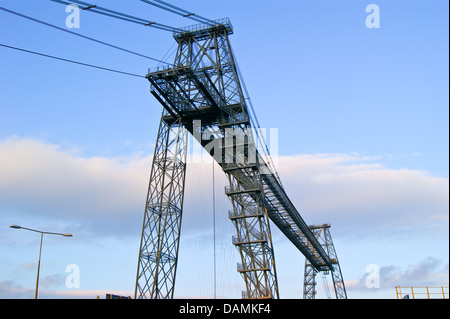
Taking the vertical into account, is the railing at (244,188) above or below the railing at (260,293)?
above

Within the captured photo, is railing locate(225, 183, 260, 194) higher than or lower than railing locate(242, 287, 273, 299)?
higher

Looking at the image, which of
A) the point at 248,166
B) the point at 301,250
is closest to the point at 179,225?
the point at 248,166
